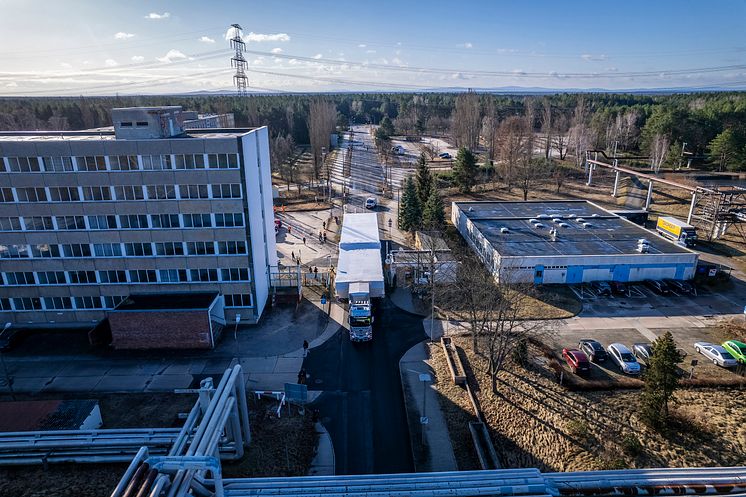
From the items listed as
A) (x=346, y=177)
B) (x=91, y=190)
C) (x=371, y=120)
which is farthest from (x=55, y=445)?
(x=371, y=120)

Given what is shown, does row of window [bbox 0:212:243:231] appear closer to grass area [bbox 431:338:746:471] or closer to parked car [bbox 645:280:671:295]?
grass area [bbox 431:338:746:471]

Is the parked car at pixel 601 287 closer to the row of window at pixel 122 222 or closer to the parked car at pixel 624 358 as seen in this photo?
the parked car at pixel 624 358

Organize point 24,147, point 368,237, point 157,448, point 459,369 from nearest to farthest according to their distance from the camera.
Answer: point 157,448
point 459,369
point 24,147
point 368,237

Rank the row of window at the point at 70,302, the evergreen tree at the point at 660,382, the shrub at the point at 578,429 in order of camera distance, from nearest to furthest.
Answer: the evergreen tree at the point at 660,382
the shrub at the point at 578,429
the row of window at the point at 70,302

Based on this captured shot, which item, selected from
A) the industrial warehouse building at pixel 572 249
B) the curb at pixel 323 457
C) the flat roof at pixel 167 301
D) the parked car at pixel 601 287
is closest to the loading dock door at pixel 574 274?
the industrial warehouse building at pixel 572 249

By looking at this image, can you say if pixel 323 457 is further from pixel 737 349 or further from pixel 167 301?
pixel 737 349

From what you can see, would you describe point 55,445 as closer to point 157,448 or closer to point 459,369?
point 157,448
